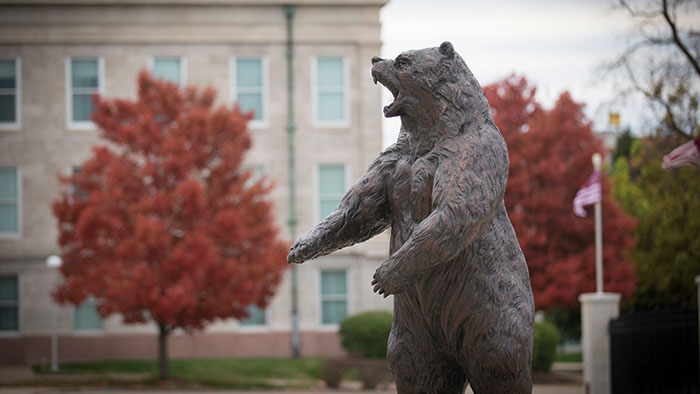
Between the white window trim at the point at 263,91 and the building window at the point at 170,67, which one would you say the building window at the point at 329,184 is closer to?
the white window trim at the point at 263,91

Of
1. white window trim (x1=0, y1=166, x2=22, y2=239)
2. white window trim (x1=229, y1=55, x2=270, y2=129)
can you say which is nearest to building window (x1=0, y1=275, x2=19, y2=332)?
white window trim (x1=0, y1=166, x2=22, y2=239)

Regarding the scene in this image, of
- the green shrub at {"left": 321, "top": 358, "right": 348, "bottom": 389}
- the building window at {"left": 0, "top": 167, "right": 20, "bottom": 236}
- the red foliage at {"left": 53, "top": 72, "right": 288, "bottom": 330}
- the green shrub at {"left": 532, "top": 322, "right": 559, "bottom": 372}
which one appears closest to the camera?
the red foliage at {"left": 53, "top": 72, "right": 288, "bottom": 330}

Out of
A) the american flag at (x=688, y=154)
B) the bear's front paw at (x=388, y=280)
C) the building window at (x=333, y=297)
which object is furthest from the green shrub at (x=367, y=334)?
the bear's front paw at (x=388, y=280)

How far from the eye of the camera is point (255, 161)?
28062 millimetres

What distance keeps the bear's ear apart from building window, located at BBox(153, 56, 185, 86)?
24.8 m

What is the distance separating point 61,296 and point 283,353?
7888mm

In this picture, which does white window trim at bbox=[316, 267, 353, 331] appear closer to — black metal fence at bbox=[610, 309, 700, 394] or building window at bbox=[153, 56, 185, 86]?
building window at bbox=[153, 56, 185, 86]

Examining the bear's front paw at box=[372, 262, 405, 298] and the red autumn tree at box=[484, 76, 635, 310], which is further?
the red autumn tree at box=[484, 76, 635, 310]

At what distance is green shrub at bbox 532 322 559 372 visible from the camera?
2145cm

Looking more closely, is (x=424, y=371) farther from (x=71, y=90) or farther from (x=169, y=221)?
(x=71, y=90)

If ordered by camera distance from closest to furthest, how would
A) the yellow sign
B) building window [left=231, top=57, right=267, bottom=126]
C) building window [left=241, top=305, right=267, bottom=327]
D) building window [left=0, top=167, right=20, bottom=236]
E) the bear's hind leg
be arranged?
the bear's hind leg
the yellow sign
building window [left=0, top=167, right=20, bottom=236]
building window [left=241, top=305, right=267, bottom=327]
building window [left=231, top=57, right=267, bottom=126]

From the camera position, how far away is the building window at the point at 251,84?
27984 millimetres

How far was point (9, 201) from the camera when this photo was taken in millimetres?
27422

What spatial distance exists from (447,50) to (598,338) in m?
11.6
